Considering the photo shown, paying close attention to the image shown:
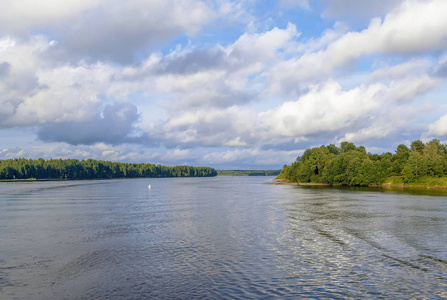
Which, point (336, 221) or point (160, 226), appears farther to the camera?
point (336, 221)

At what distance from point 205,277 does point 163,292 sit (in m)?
3.55

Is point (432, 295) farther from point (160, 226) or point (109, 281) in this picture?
point (160, 226)

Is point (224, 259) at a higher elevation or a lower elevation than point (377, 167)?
lower

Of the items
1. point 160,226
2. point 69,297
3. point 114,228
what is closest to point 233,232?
point 160,226

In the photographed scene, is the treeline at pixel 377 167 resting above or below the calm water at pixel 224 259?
above

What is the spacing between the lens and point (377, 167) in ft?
511

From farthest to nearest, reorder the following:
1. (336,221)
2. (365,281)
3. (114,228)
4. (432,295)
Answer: (336,221) → (114,228) → (365,281) → (432,295)

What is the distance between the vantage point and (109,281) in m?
21.7

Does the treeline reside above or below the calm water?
above

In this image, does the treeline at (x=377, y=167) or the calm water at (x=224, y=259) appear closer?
the calm water at (x=224, y=259)

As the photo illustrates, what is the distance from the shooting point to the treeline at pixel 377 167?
141 m

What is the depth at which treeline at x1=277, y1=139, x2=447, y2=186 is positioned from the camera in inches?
5546

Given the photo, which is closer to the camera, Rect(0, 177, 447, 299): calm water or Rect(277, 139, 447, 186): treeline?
Rect(0, 177, 447, 299): calm water

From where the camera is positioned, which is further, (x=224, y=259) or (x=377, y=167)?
(x=377, y=167)
